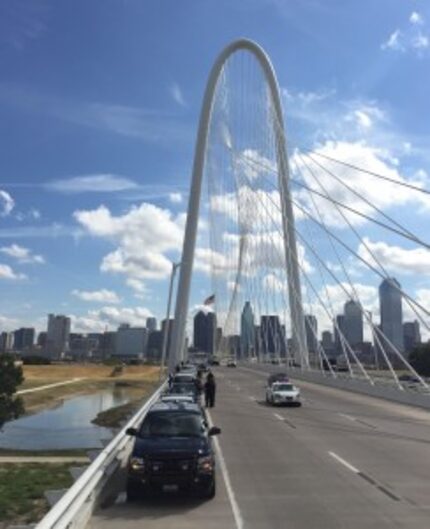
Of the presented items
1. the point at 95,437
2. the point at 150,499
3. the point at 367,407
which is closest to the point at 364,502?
the point at 150,499

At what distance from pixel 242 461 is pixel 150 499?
4.69 metres

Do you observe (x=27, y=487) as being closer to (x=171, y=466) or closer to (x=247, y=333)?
(x=171, y=466)

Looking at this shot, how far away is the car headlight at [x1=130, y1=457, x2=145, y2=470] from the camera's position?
489 inches

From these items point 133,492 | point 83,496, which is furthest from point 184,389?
point 83,496

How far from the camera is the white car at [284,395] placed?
35812 mm

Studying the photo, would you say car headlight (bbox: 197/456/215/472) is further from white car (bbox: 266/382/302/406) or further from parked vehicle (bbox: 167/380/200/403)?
white car (bbox: 266/382/302/406)

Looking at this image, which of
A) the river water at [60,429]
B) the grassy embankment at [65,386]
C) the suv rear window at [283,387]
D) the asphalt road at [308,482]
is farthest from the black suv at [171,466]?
the grassy embankment at [65,386]

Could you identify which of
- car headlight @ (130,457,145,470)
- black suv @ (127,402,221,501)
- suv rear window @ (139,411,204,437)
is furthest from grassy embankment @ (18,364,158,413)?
car headlight @ (130,457,145,470)

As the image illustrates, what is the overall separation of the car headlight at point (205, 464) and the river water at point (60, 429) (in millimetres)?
13577

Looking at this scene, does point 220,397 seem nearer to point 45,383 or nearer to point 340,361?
point 45,383

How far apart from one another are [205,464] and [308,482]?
8.18 feet

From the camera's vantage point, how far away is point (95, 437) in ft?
123

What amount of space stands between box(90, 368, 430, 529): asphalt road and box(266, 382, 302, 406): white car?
799 centimetres

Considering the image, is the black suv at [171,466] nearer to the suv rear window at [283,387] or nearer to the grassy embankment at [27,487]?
the grassy embankment at [27,487]
